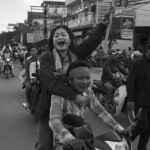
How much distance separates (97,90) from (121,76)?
29.5 inches

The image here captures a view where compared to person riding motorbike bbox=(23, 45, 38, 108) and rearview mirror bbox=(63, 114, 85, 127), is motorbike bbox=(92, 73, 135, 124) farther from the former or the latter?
rearview mirror bbox=(63, 114, 85, 127)

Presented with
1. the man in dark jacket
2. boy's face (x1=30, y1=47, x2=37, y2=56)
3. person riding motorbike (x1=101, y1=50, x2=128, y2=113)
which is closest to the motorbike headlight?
the man in dark jacket

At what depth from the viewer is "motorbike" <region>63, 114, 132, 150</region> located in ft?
7.70

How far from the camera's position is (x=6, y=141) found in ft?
19.0

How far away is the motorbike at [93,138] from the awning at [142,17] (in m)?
26.9

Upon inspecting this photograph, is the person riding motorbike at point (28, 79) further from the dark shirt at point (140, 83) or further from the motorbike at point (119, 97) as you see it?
the dark shirt at point (140, 83)

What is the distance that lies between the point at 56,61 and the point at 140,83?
6.40ft

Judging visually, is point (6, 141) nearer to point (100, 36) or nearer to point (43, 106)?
point (43, 106)

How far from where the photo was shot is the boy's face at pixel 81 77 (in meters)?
2.79

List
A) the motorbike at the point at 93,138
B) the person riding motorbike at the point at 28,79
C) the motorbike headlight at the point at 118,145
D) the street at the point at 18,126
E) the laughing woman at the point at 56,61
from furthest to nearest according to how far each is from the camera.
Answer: the person riding motorbike at the point at 28,79 < the street at the point at 18,126 < the laughing woman at the point at 56,61 < the motorbike headlight at the point at 118,145 < the motorbike at the point at 93,138

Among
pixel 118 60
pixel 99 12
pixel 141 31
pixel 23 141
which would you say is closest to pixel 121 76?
pixel 118 60

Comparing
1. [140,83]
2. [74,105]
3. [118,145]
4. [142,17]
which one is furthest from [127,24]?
[118,145]

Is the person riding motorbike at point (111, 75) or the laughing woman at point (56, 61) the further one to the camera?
the person riding motorbike at point (111, 75)

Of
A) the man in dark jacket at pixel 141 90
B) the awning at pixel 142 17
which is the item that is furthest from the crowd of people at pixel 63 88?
the awning at pixel 142 17
